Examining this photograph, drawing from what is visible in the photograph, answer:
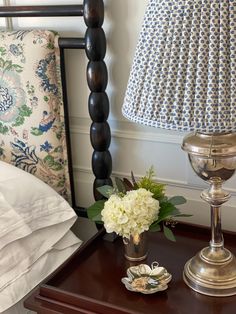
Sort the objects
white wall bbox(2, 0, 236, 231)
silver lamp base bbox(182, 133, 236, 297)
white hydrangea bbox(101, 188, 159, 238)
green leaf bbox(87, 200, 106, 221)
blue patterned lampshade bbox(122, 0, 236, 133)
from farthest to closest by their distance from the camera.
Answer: white wall bbox(2, 0, 236, 231), green leaf bbox(87, 200, 106, 221), white hydrangea bbox(101, 188, 159, 238), silver lamp base bbox(182, 133, 236, 297), blue patterned lampshade bbox(122, 0, 236, 133)

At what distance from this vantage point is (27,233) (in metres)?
0.98

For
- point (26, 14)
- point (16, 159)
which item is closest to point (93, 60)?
point (26, 14)

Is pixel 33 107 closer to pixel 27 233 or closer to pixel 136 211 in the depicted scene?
pixel 27 233

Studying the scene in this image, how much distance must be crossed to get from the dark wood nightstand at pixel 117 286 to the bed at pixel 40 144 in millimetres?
86

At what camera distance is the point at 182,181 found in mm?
1102

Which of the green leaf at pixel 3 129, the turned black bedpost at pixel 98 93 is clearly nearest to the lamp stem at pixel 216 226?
the turned black bedpost at pixel 98 93

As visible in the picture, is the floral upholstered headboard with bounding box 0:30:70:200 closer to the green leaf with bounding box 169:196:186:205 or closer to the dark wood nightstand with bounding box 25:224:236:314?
the dark wood nightstand with bounding box 25:224:236:314

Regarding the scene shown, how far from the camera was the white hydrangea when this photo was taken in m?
0.86

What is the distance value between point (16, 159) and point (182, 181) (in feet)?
1.38

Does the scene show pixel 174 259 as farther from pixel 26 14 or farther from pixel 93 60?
pixel 26 14

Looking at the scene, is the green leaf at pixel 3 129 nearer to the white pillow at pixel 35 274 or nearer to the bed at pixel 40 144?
the bed at pixel 40 144

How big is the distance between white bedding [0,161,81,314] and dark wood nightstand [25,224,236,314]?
81 millimetres

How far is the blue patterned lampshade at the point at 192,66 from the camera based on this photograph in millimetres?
628

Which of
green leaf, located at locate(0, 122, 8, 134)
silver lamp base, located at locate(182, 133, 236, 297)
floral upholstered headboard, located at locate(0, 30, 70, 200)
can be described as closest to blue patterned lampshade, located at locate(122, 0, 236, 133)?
silver lamp base, located at locate(182, 133, 236, 297)
